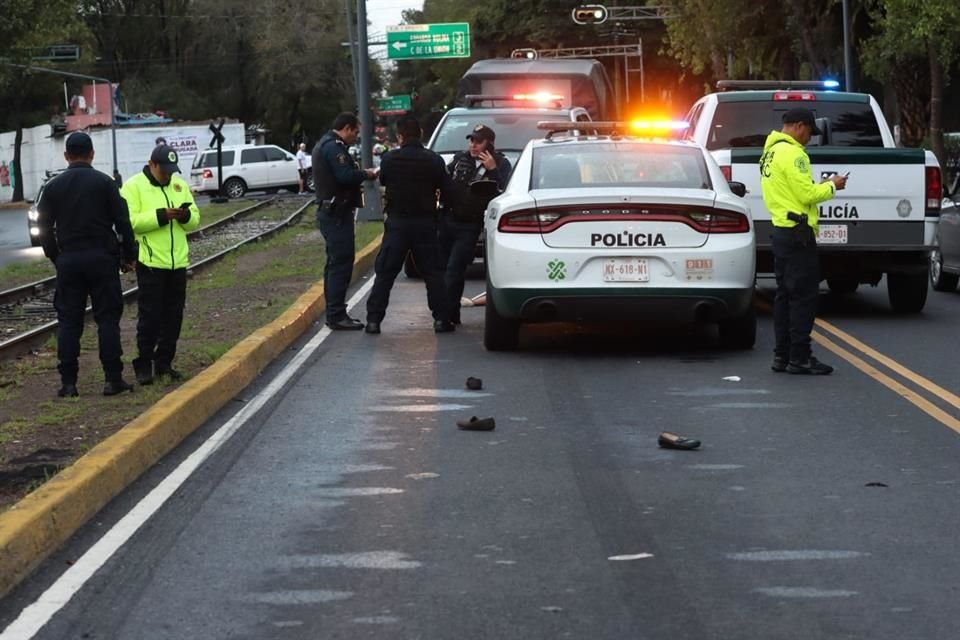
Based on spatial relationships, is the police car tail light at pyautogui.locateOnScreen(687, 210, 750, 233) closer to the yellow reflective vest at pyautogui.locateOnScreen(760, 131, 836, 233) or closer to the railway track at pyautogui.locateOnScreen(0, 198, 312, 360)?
the yellow reflective vest at pyautogui.locateOnScreen(760, 131, 836, 233)

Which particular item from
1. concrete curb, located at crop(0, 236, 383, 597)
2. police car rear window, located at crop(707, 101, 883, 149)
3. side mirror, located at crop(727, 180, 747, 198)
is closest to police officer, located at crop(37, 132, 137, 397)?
concrete curb, located at crop(0, 236, 383, 597)

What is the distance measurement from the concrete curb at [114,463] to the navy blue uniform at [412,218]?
1643mm

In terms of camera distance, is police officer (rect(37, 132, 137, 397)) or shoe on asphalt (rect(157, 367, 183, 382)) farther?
shoe on asphalt (rect(157, 367, 183, 382))

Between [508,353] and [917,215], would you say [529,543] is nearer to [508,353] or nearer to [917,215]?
[508,353]

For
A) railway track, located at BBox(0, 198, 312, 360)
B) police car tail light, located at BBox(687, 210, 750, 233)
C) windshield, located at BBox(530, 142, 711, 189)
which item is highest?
windshield, located at BBox(530, 142, 711, 189)

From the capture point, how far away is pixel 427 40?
53.9 meters

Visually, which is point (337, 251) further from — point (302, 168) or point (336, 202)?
point (302, 168)

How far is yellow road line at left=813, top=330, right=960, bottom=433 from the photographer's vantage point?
31.9 ft

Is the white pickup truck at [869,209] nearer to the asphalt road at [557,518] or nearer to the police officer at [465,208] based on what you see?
the police officer at [465,208]

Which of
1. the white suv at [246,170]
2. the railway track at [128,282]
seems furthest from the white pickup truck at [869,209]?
the white suv at [246,170]

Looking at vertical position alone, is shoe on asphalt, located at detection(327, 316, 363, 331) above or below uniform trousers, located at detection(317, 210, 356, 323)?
below

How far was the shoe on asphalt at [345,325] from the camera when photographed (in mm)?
14734

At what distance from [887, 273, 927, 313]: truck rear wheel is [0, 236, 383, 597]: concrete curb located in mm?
5897

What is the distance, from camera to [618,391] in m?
11.0
